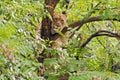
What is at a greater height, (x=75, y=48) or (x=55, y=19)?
(x=55, y=19)

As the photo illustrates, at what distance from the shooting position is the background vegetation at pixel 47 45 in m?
1.79

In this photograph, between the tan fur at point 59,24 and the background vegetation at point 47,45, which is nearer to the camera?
the background vegetation at point 47,45

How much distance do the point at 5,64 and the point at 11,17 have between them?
0.40m

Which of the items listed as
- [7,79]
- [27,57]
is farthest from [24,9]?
[7,79]

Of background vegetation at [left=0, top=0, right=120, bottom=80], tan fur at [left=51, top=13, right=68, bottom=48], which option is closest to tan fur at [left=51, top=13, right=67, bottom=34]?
tan fur at [left=51, top=13, right=68, bottom=48]

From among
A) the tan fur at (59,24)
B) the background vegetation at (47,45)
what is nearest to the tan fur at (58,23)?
the tan fur at (59,24)

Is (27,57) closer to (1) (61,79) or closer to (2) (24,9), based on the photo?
(2) (24,9)

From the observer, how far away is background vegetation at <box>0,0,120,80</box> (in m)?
1.79

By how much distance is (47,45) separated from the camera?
300cm

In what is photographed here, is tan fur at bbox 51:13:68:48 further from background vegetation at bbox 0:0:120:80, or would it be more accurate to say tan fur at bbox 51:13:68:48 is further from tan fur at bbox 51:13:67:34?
Result: background vegetation at bbox 0:0:120:80

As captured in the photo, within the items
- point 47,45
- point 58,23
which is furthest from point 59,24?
point 47,45

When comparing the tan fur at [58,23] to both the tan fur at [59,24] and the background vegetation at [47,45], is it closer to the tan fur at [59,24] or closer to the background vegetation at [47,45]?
the tan fur at [59,24]

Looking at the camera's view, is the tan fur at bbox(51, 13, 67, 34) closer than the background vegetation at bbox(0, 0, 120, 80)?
No

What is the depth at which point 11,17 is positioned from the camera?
2.05m
